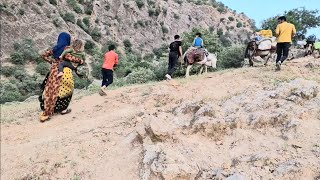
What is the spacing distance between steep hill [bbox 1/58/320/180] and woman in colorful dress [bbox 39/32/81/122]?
24.6 inches

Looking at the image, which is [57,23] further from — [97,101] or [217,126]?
[217,126]

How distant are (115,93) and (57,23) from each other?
32912 mm

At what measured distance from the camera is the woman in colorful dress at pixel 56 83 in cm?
881

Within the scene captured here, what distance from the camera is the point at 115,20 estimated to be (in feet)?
168

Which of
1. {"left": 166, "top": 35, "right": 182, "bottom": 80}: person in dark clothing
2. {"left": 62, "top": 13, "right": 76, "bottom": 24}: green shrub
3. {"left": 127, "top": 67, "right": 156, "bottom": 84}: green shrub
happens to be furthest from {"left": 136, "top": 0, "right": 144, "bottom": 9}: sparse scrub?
{"left": 166, "top": 35, "right": 182, "bottom": 80}: person in dark clothing

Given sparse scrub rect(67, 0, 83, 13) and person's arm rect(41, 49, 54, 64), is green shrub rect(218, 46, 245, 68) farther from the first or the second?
sparse scrub rect(67, 0, 83, 13)

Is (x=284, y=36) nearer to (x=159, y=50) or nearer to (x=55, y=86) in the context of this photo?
(x=55, y=86)

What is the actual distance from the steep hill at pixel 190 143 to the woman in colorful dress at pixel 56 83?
0.62 metres

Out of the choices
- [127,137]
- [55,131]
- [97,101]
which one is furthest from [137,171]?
[97,101]

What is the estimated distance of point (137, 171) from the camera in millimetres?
5293

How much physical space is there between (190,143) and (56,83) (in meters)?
4.33

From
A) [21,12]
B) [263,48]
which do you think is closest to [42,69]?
[21,12]

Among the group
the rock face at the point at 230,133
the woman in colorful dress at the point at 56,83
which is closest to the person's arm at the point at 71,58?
the woman in colorful dress at the point at 56,83

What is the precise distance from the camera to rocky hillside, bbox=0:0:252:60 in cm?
3909
